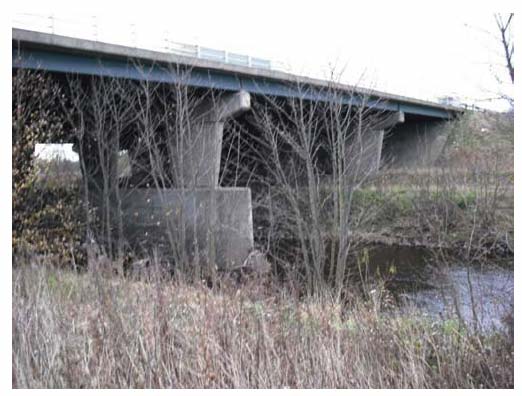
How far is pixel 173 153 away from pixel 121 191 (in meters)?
3.01

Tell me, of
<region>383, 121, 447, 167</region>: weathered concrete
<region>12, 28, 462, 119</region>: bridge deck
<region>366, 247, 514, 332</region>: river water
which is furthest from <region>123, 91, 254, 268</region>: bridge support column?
<region>383, 121, 447, 167</region>: weathered concrete

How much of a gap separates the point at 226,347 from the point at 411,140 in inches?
1219

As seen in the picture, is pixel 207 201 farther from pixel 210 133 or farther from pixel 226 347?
pixel 226 347

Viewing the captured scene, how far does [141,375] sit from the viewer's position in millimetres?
3604

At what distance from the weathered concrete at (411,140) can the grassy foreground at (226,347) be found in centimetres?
2792

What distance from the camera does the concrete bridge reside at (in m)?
12.1

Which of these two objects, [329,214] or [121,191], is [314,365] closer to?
[329,214]

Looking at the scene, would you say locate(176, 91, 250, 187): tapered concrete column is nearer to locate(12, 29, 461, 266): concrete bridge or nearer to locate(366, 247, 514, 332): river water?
locate(12, 29, 461, 266): concrete bridge

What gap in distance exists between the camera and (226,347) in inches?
151

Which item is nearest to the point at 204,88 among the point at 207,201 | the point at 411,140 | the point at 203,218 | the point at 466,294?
the point at 207,201

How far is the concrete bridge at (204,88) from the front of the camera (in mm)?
12102

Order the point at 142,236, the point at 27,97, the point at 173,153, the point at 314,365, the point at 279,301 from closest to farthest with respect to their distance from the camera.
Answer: the point at 314,365
the point at 279,301
the point at 27,97
the point at 173,153
the point at 142,236
